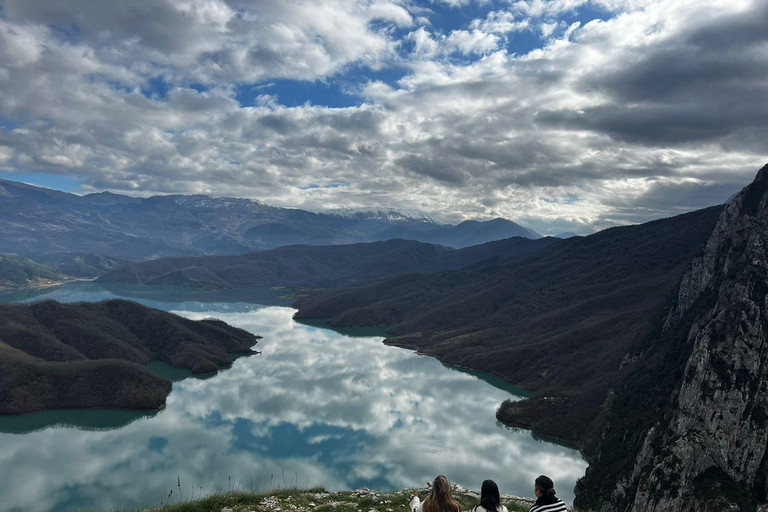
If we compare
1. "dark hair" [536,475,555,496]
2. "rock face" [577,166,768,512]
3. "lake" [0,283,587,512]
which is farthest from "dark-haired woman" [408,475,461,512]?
"rock face" [577,166,768,512]

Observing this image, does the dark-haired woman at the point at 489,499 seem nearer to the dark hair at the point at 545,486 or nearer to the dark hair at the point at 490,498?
the dark hair at the point at 490,498

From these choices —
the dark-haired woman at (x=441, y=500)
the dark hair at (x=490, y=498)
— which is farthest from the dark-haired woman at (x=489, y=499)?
the dark-haired woman at (x=441, y=500)

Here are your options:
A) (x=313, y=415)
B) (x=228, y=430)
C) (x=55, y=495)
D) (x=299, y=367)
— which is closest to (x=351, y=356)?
(x=299, y=367)

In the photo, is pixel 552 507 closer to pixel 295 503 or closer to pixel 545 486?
pixel 545 486

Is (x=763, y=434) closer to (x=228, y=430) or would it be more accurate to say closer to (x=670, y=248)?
(x=228, y=430)

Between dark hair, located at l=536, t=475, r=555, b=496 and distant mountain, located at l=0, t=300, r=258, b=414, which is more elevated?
dark hair, located at l=536, t=475, r=555, b=496

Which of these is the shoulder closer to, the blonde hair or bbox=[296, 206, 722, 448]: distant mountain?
the blonde hair

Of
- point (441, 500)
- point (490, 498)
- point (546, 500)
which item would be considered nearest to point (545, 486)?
point (546, 500)
